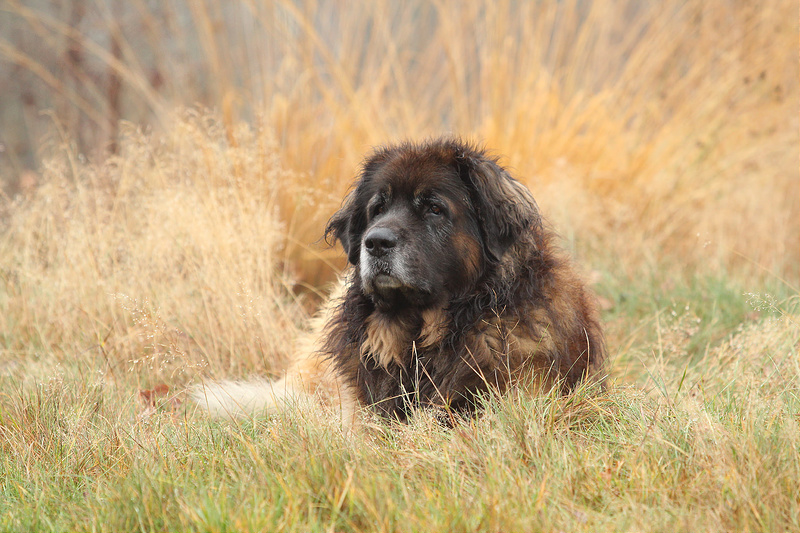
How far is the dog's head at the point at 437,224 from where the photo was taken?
3.24 meters

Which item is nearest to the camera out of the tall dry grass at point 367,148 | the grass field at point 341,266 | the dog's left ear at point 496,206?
the grass field at point 341,266

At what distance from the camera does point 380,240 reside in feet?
10.5

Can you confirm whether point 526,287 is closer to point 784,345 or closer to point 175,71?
point 784,345

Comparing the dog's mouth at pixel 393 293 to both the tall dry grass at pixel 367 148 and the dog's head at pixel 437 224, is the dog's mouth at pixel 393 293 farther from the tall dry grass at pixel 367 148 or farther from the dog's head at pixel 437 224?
the tall dry grass at pixel 367 148

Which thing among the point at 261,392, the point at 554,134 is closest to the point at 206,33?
the point at 554,134

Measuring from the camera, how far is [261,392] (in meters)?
3.77

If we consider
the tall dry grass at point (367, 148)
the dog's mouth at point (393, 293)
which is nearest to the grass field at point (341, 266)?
the tall dry grass at point (367, 148)

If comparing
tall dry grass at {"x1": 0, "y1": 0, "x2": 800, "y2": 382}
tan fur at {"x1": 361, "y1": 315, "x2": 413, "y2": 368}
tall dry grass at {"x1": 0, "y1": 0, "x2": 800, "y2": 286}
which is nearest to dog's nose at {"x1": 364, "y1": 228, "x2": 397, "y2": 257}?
tan fur at {"x1": 361, "y1": 315, "x2": 413, "y2": 368}

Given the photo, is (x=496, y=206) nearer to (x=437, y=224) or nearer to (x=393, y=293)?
(x=437, y=224)

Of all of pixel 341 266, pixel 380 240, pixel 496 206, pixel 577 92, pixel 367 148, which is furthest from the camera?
pixel 577 92

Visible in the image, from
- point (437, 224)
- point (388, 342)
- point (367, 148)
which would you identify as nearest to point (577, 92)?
point (367, 148)

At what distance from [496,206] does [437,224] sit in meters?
0.28

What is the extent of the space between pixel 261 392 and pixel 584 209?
4.25 meters

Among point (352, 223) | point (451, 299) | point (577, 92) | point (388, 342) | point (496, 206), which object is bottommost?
point (388, 342)
